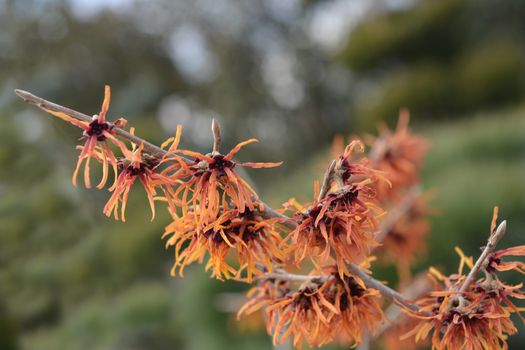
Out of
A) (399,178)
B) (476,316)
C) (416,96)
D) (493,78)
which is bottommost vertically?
(476,316)

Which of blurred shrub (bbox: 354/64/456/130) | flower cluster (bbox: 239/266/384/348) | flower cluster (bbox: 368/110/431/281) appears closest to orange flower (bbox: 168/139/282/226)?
flower cluster (bbox: 239/266/384/348)

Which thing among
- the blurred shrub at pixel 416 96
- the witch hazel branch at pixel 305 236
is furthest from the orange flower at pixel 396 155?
the blurred shrub at pixel 416 96

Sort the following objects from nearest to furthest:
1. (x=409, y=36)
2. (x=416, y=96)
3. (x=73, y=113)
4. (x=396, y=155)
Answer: (x=73, y=113)
(x=396, y=155)
(x=416, y=96)
(x=409, y=36)

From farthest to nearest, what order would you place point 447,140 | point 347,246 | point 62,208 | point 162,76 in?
point 162,76, point 447,140, point 62,208, point 347,246

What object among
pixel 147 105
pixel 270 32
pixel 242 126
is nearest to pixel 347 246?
pixel 147 105

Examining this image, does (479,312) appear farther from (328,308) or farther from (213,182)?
(213,182)

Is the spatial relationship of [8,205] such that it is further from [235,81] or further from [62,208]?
[235,81]

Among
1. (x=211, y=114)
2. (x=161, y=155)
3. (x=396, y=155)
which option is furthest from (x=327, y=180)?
(x=211, y=114)
